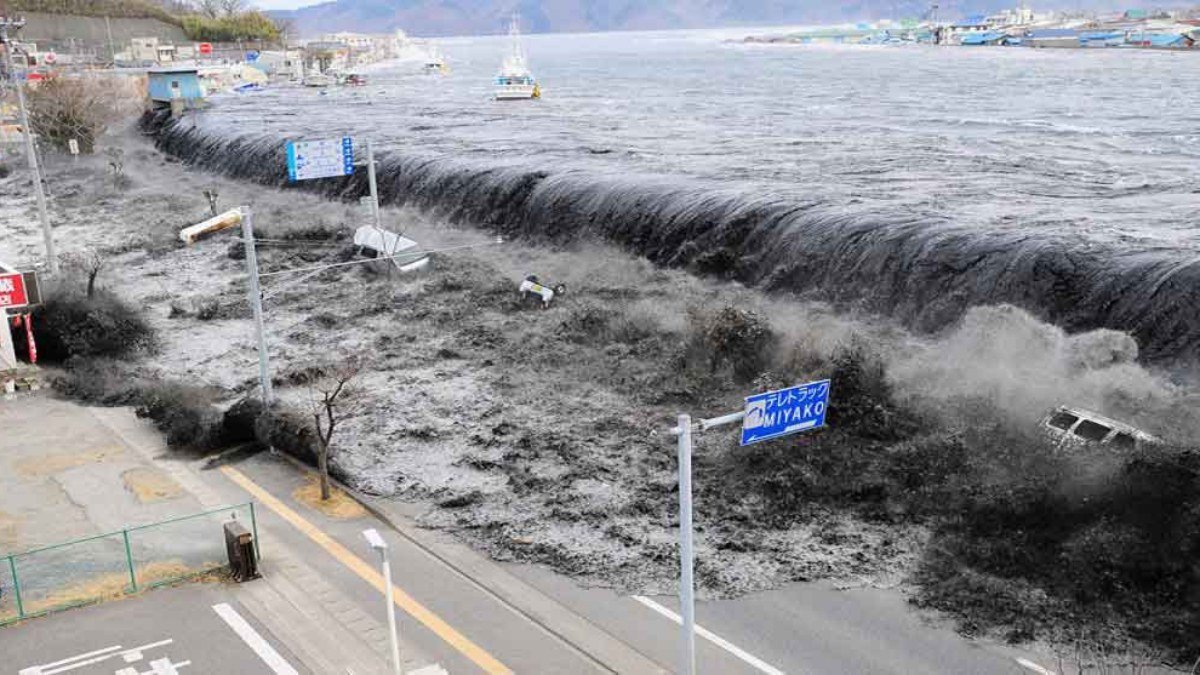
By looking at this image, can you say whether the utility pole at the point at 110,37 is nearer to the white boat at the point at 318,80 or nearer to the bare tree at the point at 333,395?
the white boat at the point at 318,80

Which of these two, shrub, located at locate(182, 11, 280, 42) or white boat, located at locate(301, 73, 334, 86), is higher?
shrub, located at locate(182, 11, 280, 42)

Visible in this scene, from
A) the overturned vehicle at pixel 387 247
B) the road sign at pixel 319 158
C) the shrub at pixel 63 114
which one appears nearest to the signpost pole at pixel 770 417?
the road sign at pixel 319 158

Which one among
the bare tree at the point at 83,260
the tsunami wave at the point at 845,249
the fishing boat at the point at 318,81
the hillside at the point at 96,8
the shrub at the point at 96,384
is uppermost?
the hillside at the point at 96,8

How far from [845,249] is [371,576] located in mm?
24062

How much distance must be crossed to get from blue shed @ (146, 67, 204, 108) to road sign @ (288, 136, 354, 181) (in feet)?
221

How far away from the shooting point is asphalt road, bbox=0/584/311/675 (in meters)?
16.7

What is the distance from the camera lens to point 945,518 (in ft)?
72.5

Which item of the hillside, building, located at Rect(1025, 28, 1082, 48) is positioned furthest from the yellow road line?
building, located at Rect(1025, 28, 1082, 48)

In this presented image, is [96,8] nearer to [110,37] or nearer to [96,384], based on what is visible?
[110,37]

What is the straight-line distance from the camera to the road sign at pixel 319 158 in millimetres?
38750

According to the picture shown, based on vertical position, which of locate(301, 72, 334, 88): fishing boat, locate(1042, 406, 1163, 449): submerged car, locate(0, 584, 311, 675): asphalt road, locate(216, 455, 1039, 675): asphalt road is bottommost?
locate(216, 455, 1039, 675): asphalt road

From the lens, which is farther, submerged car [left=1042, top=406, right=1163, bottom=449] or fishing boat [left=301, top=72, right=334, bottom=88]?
fishing boat [left=301, top=72, right=334, bottom=88]

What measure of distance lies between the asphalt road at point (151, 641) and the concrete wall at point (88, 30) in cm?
14186

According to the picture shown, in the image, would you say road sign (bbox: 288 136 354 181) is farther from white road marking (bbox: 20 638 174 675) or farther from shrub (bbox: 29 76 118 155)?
shrub (bbox: 29 76 118 155)
